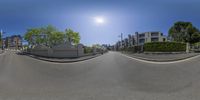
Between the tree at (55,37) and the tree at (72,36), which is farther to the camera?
the tree at (72,36)

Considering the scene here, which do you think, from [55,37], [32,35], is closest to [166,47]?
[55,37]

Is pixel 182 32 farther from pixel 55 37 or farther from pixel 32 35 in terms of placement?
pixel 32 35

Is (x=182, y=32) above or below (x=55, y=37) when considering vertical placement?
above

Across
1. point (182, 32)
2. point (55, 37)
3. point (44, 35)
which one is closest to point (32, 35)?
point (44, 35)

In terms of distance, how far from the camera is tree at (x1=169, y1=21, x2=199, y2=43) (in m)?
56.2

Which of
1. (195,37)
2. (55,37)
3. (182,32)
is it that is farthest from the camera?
(182,32)

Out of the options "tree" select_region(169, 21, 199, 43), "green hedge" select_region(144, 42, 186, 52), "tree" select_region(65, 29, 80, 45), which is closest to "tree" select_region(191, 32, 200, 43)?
"tree" select_region(169, 21, 199, 43)

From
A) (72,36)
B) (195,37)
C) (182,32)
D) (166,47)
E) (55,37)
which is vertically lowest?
(166,47)

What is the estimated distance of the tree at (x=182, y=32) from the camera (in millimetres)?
56206

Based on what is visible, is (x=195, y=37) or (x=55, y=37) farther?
(x=195, y=37)

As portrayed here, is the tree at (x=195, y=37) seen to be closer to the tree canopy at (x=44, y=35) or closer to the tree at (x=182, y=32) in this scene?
the tree at (x=182, y=32)

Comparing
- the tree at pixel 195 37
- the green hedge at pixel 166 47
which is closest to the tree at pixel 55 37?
the green hedge at pixel 166 47

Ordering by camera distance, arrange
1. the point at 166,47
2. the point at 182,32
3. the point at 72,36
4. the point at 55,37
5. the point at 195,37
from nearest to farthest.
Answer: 1. the point at 166,47
2. the point at 55,37
3. the point at 195,37
4. the point at 182,32
5. the point at 72,36

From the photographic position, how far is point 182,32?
189 feet
